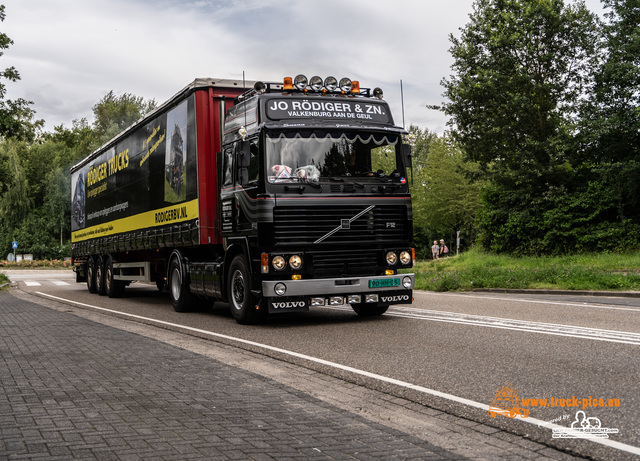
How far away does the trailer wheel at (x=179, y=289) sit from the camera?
547 inches

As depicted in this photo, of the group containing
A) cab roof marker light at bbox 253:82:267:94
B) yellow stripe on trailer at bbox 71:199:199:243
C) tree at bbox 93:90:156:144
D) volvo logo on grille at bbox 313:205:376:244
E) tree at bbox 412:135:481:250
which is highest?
tree at bbox 93:90:156:144

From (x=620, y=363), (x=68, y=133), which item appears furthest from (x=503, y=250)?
(x=68, y=133)

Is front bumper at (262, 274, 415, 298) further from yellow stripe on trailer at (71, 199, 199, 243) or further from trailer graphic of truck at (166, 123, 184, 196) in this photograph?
trailer graphic of truck at (166, 123, 184, 196)

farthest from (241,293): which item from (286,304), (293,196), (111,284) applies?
(111,284)

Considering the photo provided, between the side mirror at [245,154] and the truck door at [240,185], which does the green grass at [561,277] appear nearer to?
the truck door at [240,185]

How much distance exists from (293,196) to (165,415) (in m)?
5.54

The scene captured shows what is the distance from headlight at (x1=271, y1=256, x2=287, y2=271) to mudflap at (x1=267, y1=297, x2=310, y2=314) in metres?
0.50

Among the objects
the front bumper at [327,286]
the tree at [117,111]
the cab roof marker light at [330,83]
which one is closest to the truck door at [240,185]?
the front bumper at [327,286]

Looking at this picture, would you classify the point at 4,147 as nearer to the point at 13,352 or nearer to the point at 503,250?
the point at 503,250

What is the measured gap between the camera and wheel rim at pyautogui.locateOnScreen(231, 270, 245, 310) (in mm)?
11189

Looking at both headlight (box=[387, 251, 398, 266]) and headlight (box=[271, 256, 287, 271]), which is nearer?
→ headlight (box=[271, 256, 287, 271])

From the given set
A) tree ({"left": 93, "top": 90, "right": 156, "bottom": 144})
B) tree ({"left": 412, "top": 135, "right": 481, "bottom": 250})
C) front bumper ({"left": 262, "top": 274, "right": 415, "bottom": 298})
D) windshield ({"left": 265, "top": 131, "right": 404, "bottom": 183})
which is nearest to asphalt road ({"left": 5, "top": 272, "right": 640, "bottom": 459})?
front bumper ({"left": 262, "top": 274, "right": 415, "bottom": 298})

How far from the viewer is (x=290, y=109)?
1083cm

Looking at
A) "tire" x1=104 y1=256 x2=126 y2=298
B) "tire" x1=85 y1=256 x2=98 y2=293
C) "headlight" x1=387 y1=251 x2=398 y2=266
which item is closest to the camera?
"headlight" x1=387 y1=251 x2=398 y2=266
